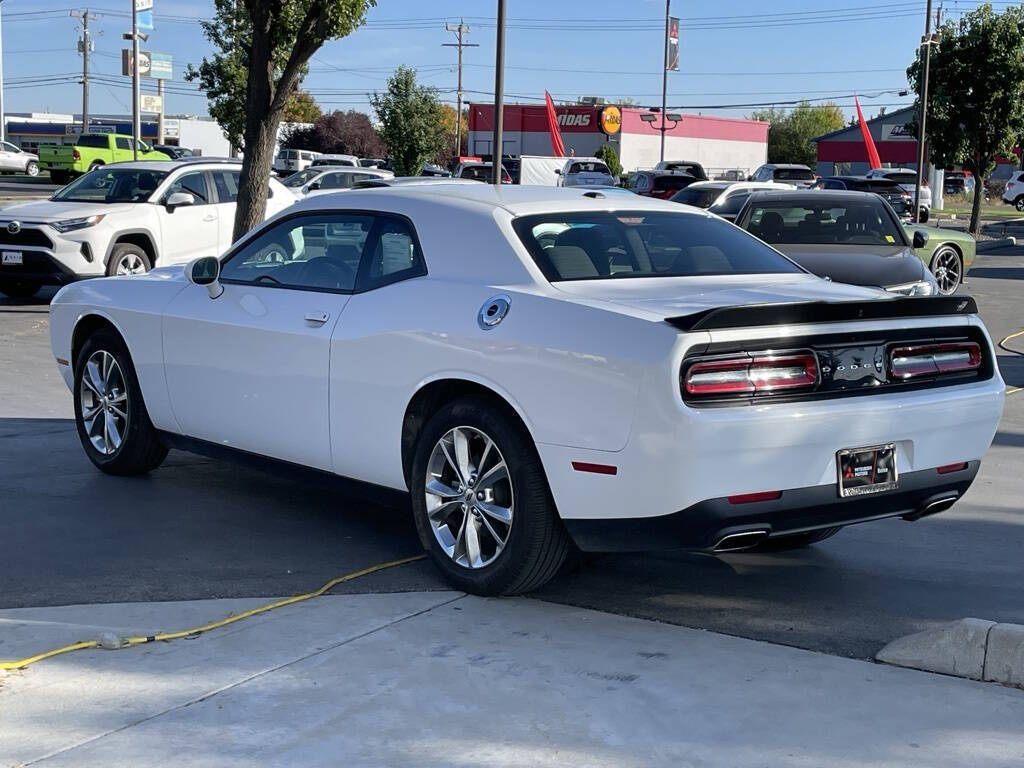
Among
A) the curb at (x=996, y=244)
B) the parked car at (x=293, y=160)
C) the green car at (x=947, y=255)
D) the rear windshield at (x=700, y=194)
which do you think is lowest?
the curb at (x=996, y=244)

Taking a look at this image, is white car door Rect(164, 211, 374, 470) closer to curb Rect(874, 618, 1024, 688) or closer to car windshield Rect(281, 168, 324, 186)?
curb Rect(874, 618, 1024, 688)

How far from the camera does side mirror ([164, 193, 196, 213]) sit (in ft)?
53.0

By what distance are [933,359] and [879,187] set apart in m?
26.2

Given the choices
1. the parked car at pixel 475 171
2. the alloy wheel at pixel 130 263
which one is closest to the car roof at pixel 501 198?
the alloy wheel at pixel 130 263

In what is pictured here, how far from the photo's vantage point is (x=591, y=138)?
253ft

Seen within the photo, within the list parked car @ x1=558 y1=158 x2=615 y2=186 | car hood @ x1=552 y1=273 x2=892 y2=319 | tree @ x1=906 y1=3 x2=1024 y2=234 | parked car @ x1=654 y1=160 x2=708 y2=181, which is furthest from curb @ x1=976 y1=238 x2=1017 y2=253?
car hood @ x1=552 y1=273 x2=892 y2=319

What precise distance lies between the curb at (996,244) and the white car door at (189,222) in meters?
23.9

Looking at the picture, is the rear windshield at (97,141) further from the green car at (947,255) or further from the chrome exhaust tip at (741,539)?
the chrome exhaust tip at (741,539)

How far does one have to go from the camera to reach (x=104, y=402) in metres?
7.52

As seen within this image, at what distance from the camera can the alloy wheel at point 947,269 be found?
19.2 m

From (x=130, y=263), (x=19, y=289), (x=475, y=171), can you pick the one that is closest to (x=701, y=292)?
(x=130, y=263)

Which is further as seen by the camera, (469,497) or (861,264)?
(861,264)

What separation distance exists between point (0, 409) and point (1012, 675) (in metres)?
7.55

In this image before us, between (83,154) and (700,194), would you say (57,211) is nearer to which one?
(700,194)
